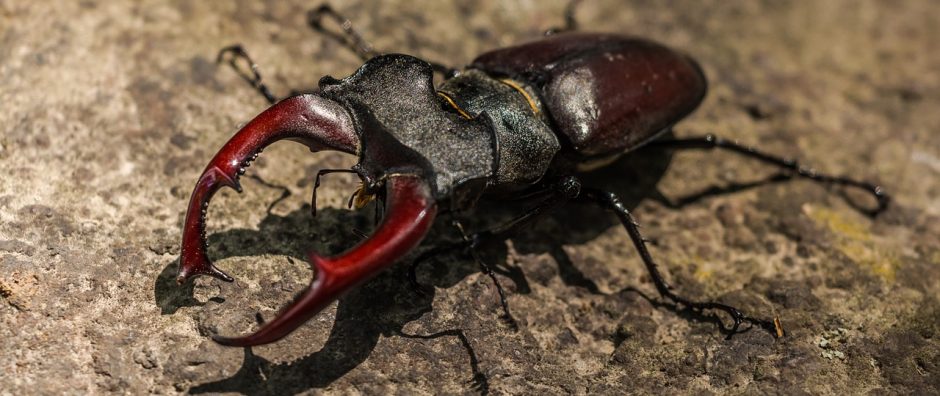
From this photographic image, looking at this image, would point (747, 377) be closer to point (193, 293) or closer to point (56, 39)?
point (193, 293)

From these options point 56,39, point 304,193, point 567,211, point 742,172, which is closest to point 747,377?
point 567,211

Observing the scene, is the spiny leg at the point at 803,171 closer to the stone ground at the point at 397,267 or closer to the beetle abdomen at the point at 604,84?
the stone ground at the point at 397,267

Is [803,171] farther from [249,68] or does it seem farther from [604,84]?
[249,68]

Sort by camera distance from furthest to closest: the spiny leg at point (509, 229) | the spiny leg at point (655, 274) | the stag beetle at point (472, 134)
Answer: the spiny leg at point (655, 274)
the spiny leg at point (509, 229)
the stag beetle at point (472, 134)

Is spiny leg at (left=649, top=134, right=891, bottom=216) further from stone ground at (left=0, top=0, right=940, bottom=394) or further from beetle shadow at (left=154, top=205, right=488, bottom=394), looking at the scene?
beetle shadow at (left=154, top=205, right=488, bottom=394)

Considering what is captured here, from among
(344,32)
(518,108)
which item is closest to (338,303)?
(518,108)

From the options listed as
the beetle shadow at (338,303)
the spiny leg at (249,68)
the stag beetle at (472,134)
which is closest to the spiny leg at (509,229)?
the stag beetle at (472,134)
